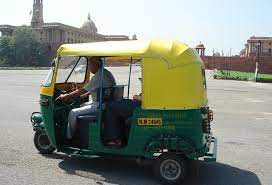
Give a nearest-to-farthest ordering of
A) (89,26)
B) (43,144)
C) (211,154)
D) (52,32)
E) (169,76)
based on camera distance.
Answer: (169,76) → (211,154) → (43,144) → (52,32) → (89,26)

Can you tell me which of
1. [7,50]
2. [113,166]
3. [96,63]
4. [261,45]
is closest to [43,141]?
[113,166]

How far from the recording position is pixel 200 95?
6.10 m

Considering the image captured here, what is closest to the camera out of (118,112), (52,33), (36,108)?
(118,112)

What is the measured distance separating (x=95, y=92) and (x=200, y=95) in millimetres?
1557

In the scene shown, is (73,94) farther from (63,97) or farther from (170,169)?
(170,169)

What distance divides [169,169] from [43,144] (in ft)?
8.12

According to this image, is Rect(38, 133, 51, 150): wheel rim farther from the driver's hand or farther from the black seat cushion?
the black seat cushion

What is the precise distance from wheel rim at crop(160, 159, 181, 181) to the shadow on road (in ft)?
0.58

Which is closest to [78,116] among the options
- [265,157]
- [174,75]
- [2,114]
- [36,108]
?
[174,75]

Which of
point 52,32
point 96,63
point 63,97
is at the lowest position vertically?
point 63,97

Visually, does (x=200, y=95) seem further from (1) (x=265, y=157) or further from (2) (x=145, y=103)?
(1) (x=265, y=157)

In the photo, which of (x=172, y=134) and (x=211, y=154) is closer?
(x=172, y=134)

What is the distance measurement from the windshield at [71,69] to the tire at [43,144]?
959 mm

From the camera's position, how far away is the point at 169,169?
6.04 m
